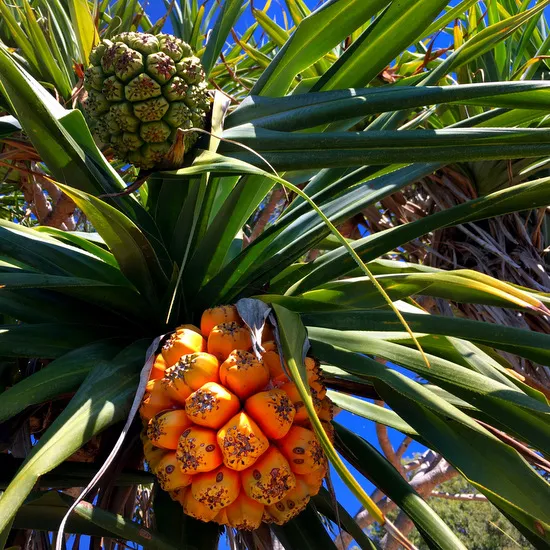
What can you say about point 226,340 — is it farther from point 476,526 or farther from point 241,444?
point 476,526

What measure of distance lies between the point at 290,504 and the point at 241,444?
156mm

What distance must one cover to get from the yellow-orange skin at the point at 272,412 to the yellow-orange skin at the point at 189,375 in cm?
8

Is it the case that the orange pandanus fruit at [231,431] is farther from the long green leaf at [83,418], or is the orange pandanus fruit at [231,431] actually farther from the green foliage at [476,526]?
the green foliage at [476,526]

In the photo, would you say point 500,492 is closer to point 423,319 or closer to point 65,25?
point 423,319

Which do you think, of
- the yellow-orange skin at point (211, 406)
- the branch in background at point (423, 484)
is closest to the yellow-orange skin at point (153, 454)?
the yellow-orange skin at point (211, 406)

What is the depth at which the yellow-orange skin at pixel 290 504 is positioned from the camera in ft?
3.13

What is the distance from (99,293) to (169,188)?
0.89ft

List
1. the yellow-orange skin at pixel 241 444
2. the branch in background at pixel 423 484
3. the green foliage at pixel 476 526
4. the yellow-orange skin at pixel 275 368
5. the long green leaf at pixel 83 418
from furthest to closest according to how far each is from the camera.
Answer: the green foliage at pixel 476 526, the branch in background at pixel 423 484, the yellow-orange skin at pixel 275 368, the yellow-orange skin at pixel 241 444, the long green leaf at pixel 83 418

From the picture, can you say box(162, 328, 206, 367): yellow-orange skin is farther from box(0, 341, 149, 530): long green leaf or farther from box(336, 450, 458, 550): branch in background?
box(336, 450, 458, 550): branch in background

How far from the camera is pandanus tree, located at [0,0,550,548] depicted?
94cm

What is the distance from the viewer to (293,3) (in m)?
2.14

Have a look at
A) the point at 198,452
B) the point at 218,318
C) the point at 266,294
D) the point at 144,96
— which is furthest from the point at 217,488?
the point at 144,96

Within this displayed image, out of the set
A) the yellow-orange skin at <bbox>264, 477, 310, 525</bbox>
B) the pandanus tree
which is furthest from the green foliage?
the yellow-orange skin at <bbox>264, 477, 310, 525</bbox>

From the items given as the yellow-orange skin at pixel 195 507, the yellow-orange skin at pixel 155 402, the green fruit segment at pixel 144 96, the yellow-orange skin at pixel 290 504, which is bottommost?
the yellow-orange skin at pixel 290 504
